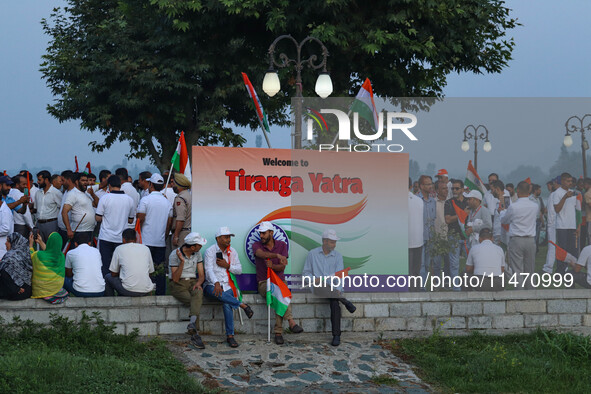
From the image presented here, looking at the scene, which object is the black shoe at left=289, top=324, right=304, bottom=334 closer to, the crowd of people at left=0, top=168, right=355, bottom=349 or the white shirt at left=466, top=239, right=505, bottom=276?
the crowd of people at left=0, top=168, right=355, bottom=349

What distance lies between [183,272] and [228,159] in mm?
1799

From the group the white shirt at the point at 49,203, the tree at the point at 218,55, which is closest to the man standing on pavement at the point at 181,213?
the white shirt at the point at 49,203

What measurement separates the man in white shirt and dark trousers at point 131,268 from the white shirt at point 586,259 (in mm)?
6594

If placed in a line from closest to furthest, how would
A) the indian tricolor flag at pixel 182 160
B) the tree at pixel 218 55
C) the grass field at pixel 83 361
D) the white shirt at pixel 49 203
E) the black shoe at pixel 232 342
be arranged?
the grass field at pixel 83 361 < the black shoe at pixel 232 342 < the indian tricolor flag at pixel 182 160 < the white shirt at pixel 49 203 < the tree at pixel 218 55

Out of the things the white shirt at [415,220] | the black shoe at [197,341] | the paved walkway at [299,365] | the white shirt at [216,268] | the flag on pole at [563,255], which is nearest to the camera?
the paved walkway at [299,365]

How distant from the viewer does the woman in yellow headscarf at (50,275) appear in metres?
10.6

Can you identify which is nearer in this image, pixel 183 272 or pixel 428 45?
pixel 183 272

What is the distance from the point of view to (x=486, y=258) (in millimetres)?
12227

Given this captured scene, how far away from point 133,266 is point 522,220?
5.86 meters

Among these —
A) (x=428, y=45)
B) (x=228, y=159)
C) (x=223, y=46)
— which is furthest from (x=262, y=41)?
(x=228, y=159)

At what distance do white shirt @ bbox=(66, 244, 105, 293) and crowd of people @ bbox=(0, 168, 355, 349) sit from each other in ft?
0.04

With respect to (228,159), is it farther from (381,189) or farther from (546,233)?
(546,233)

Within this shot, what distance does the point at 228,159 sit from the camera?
11.7 meters

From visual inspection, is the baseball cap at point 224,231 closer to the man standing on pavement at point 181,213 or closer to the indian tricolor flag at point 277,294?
the indian tricolor flag at point 277,294
